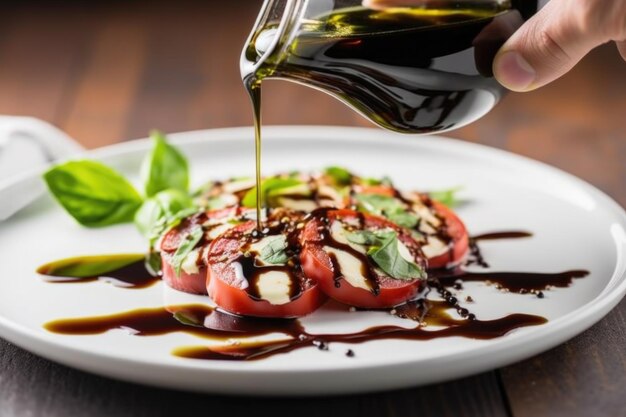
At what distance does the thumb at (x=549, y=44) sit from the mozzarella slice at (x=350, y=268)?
0.53m

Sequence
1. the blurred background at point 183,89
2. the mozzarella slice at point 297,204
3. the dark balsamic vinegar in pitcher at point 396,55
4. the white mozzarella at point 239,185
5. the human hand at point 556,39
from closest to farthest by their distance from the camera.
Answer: the human hand at point 556,39
the dark balsamic vinegar in pitcher at point 396,55
the mozzarella slice at point 297,204
the white mozzarella at point 239,185
the blurred background at point 183,89

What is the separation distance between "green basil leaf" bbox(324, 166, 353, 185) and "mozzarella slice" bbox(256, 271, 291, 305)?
67 centimetres

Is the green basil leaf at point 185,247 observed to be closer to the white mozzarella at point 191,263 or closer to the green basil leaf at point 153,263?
the white mozzarella at point 191,263

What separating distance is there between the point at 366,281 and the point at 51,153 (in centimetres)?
154

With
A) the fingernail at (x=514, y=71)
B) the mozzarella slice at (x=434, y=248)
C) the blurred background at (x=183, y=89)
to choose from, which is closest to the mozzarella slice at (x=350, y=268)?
the mozzarella slice at (x=434, y=248)

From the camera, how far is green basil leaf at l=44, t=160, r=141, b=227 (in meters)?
2.76

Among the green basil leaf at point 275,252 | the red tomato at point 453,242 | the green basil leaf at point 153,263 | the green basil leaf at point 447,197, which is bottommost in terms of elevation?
the green basil leaf at point 447,197

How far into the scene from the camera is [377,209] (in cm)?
258

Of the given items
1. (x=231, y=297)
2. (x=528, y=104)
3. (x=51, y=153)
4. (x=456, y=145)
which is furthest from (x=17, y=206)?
(x=528, y=104)

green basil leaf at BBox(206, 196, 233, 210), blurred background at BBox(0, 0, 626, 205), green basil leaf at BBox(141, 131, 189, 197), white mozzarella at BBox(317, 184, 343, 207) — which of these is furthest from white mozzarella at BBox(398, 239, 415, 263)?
blurred background at BBox(0, 0, 626, 205)

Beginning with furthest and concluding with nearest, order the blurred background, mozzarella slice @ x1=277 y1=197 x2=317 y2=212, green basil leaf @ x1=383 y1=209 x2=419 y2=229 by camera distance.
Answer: the blurred background
mozzarella slice @ x1=277 y1=197 x2=317 y2=212
green basil leaf @ x1=383 y1=209 x2=419 y2=229

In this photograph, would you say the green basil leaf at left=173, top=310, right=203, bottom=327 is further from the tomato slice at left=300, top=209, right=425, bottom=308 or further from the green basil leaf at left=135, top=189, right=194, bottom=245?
the green basil leaf at left=135, top=189, right=194, bottom=245

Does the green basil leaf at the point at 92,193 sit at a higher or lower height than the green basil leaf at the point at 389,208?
higher

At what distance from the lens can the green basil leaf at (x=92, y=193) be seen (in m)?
2.76
